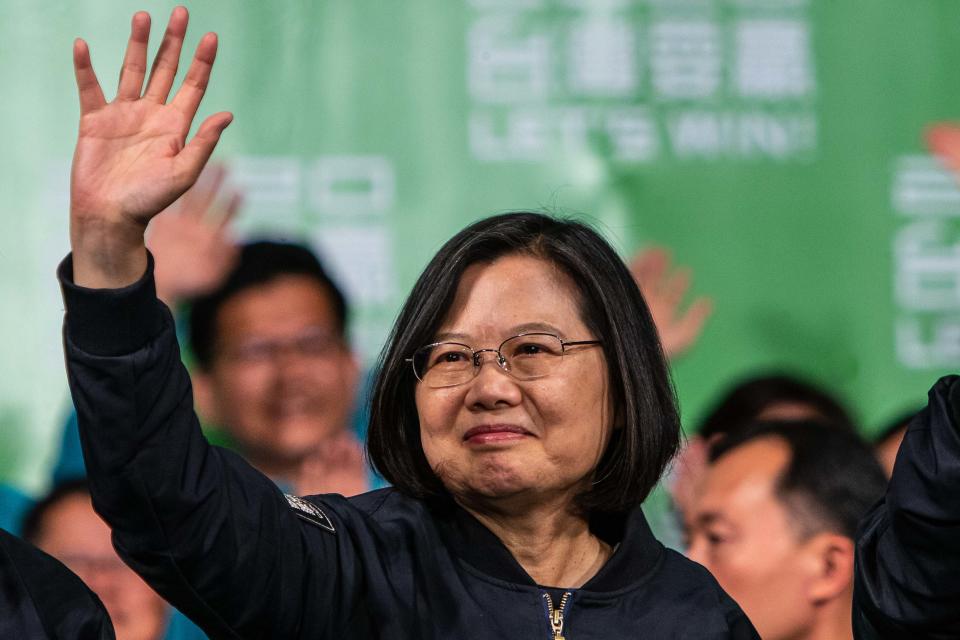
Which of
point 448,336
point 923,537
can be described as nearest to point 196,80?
point 448,336

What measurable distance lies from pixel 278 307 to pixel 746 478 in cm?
113

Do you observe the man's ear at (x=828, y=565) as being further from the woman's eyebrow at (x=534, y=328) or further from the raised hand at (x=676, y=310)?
the woman's eyebrow at (x=534, y=328)

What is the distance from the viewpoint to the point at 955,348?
325 centimetres

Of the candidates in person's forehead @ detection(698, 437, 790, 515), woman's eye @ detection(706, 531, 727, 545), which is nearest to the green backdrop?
person's forehead @ detection(698, 437, 790, 515)

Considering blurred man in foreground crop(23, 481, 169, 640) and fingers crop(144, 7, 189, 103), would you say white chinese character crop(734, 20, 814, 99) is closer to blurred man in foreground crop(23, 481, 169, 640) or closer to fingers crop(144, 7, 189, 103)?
blurred man in foreground crop(23, 481, 169, 640)

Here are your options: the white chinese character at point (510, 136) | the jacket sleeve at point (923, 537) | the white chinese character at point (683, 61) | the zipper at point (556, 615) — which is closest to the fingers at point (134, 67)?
the zipper at point (556, 615)

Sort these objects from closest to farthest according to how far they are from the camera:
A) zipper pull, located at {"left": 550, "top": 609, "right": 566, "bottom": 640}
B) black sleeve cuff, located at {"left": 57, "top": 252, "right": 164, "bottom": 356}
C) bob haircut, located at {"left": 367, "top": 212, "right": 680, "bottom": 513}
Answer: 1. black sleeve cuff, located at {"left": 57, "top": 252, "right": 164, "bottom": 356}
2. zipper pull, located at {"left": 550, "top": 609, "right": 566, "bottom": 640}
3. bob haircut, located at {"left": 367, "top": 212, "right": 680, "bottom": 513}

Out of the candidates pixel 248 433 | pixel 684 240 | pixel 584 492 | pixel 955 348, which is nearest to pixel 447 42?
pixel 684 240

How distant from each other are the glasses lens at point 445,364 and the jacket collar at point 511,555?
0.18 metres

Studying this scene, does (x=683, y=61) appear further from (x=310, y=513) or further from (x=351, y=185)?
(x=310, y=513)

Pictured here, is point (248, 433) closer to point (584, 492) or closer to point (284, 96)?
point (284, 96)

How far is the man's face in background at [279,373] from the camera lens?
120 inches

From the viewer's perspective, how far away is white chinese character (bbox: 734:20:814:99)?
325cm

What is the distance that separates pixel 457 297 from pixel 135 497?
553 mm
